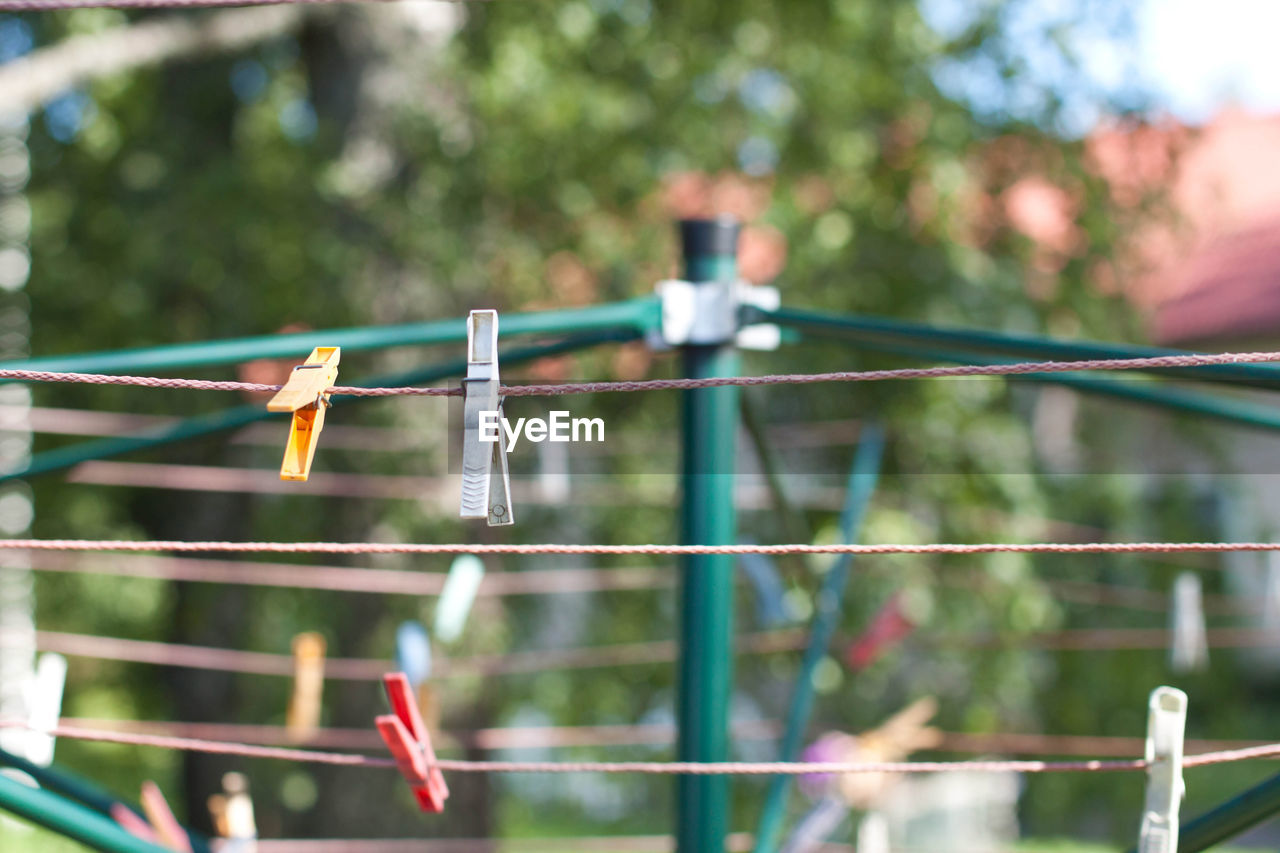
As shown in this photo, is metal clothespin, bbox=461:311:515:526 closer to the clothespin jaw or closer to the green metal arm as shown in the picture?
the clothespin jaw

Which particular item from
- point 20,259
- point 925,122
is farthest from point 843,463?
point 20,259

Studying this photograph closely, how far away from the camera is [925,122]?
4.21 m

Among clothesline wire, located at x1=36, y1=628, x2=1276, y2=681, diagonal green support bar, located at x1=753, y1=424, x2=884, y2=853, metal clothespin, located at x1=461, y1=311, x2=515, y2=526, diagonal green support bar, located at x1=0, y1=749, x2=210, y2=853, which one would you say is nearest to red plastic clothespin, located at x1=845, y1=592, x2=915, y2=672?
clothesline wire, located at x1=36, y1=628, x2=1276, y2=681

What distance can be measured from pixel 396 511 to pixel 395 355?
548 millimetres

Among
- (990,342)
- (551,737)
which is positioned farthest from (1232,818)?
(551,737)

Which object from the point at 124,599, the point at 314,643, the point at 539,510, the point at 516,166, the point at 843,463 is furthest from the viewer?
the point at 124,599

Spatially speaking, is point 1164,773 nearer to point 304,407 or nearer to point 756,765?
point 756,765

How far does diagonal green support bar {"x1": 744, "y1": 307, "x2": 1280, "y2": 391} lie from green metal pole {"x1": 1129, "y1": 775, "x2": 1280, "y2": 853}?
477 millimetres

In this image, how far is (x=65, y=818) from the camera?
1629 millimetres

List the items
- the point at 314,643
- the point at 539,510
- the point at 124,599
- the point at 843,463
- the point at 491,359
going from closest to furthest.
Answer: the point at 491,359 → the point at 314,643 → the point at 539,510 → the point at 843,463 → the point at 124,599

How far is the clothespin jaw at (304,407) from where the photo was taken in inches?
45.3

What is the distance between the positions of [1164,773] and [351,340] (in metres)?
1.21

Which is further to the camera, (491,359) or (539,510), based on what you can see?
(539,510)

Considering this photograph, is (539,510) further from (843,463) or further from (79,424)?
(79,424)
